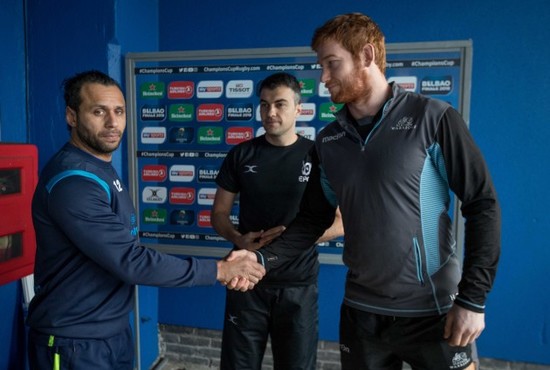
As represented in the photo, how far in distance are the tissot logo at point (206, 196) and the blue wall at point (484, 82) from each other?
21.7 inches

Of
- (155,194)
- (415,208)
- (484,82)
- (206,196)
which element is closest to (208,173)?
(206,196)

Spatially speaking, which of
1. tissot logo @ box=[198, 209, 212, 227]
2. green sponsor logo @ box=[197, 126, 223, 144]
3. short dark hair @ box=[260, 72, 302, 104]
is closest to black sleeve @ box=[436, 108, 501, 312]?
short dark hair @ box=[260, 72, 302, 104]

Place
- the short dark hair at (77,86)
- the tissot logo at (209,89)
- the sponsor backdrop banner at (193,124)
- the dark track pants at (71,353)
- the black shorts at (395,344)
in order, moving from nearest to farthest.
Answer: the black shorts at (395,344) → the dark track pants at (71,353) → the short dark hair at (77,86) → the sponsor backdrop banner at (193,124) → the tissot logo at (209,89)

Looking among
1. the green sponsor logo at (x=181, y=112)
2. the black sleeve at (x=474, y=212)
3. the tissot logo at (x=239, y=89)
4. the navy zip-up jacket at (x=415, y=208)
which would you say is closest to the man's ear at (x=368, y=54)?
the navy zip-up jacket at (x=415, y=208)

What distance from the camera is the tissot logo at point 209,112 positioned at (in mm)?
2664

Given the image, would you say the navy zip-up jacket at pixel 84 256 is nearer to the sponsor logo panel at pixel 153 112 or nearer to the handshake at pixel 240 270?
the handshake at pixel 240 270

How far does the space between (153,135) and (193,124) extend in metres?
0.28

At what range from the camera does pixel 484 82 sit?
2.52m

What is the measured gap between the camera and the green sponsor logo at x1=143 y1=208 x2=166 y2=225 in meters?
2.80

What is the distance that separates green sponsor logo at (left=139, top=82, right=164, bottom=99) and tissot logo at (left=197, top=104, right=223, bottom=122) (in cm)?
28

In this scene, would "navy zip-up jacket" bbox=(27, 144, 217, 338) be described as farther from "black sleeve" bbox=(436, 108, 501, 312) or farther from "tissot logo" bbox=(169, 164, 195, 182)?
"tissot logo" bbox=(169, 164, 195, 182)

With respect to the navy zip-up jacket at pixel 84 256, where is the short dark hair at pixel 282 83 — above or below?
above

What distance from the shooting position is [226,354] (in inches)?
81.6

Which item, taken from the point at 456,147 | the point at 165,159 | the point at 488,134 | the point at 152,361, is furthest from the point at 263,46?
the point at 152,361
